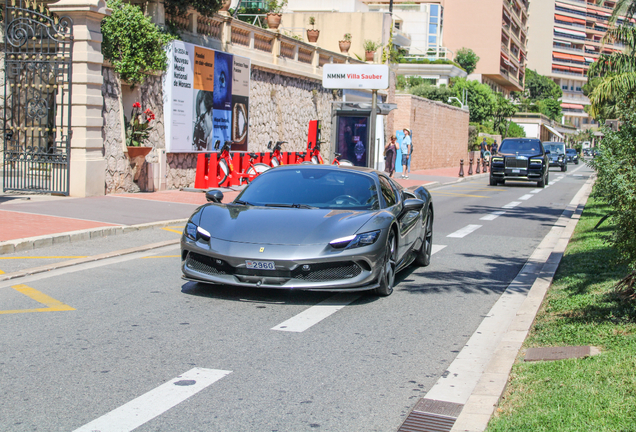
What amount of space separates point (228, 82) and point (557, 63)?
155863 millimetres

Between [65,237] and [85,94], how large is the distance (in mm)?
6264

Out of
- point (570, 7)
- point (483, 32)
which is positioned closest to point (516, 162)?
point (483, 32)

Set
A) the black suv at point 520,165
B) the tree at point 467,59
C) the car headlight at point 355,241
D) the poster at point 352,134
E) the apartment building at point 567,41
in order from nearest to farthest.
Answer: the car headlight at point 355,241, the poster at point 352,134, the black suv at point 520,165, the tree at point 467,59, the apartment building at point 567,41

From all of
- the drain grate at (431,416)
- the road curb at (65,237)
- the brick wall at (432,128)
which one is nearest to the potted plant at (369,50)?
the brick wall at (432,128)

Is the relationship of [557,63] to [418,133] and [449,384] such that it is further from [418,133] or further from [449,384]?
[449,384]

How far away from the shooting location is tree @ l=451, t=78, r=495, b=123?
7532cm

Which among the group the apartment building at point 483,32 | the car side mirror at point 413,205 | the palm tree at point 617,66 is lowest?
the car side mirror at point 413,205

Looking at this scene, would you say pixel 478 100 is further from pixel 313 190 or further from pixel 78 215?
pixel 313 190

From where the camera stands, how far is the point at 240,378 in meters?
4.73

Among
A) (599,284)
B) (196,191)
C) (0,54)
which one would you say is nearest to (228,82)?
(196,191)

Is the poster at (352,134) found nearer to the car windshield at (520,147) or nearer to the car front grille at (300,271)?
the car windshield at (520,147)

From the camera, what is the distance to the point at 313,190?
797 centimetres

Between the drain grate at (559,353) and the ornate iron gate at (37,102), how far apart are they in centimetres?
1255

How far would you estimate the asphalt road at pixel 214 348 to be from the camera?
4109 millimetres
